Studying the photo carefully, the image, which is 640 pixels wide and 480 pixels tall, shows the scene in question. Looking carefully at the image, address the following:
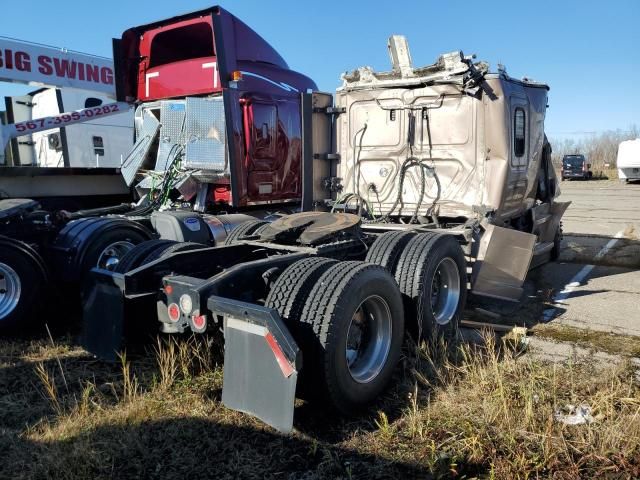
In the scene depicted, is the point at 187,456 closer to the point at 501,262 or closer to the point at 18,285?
the point at 18,285

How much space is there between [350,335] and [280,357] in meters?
0.85

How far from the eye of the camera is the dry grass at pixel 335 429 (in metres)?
2.81

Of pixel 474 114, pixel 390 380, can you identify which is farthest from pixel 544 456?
pixel 474 114

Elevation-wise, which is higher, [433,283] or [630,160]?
[630,160]

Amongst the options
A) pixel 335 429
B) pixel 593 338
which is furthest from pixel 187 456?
pixel 593 338

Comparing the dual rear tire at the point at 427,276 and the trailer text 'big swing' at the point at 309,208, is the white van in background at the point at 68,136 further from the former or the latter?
the dual rear tire at the point at 427,276

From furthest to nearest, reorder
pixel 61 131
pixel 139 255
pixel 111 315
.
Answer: pixel 61 131, pixel 139 255, pixel 111 315

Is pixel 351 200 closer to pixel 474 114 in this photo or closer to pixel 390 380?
pixel 474 114

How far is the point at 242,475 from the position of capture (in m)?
2.78

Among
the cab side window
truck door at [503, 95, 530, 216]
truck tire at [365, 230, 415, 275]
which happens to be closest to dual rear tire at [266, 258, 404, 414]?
truck tire at [365, 230, 415, 275]

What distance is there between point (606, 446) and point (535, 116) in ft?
16.4

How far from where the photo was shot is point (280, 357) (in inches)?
112

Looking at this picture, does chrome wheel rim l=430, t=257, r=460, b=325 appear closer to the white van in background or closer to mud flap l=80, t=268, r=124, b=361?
mud flap l=80, t=268, r=124, b=361

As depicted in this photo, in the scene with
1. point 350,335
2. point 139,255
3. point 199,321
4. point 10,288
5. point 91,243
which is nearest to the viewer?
point 199,321
